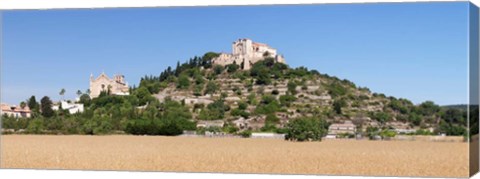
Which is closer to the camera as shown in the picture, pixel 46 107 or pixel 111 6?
pixel 111 6

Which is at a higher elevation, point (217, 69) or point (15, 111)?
point (217, 69)

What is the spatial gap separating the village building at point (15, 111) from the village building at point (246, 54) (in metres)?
2.63

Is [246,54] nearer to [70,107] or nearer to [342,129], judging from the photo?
[342,129]

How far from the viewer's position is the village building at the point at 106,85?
11305 millimetres

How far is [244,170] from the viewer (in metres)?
9.70

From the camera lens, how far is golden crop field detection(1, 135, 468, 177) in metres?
9.42

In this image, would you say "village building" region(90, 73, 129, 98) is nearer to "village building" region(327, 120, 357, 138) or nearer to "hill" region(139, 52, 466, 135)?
"hill" region(139, 52, 466, 135)

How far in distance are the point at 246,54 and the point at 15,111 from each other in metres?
3.12

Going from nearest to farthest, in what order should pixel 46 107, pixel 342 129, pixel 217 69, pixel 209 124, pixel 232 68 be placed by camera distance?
1. pixel 46 107
2. pixel 209 124
3. pixel 342 129
4. pixel 217 69
5. pixel 232 68

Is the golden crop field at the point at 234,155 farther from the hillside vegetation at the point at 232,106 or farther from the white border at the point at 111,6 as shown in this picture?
the hillside vegetation at the point at 232,106

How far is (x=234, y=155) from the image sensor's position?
33.9 feet

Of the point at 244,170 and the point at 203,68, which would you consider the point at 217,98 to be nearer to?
the point at 203,68

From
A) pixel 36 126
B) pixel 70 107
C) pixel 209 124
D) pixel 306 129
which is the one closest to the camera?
pixel 70 107

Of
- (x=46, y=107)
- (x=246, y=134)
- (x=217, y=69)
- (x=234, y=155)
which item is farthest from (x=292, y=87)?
(x=234, y=155)
